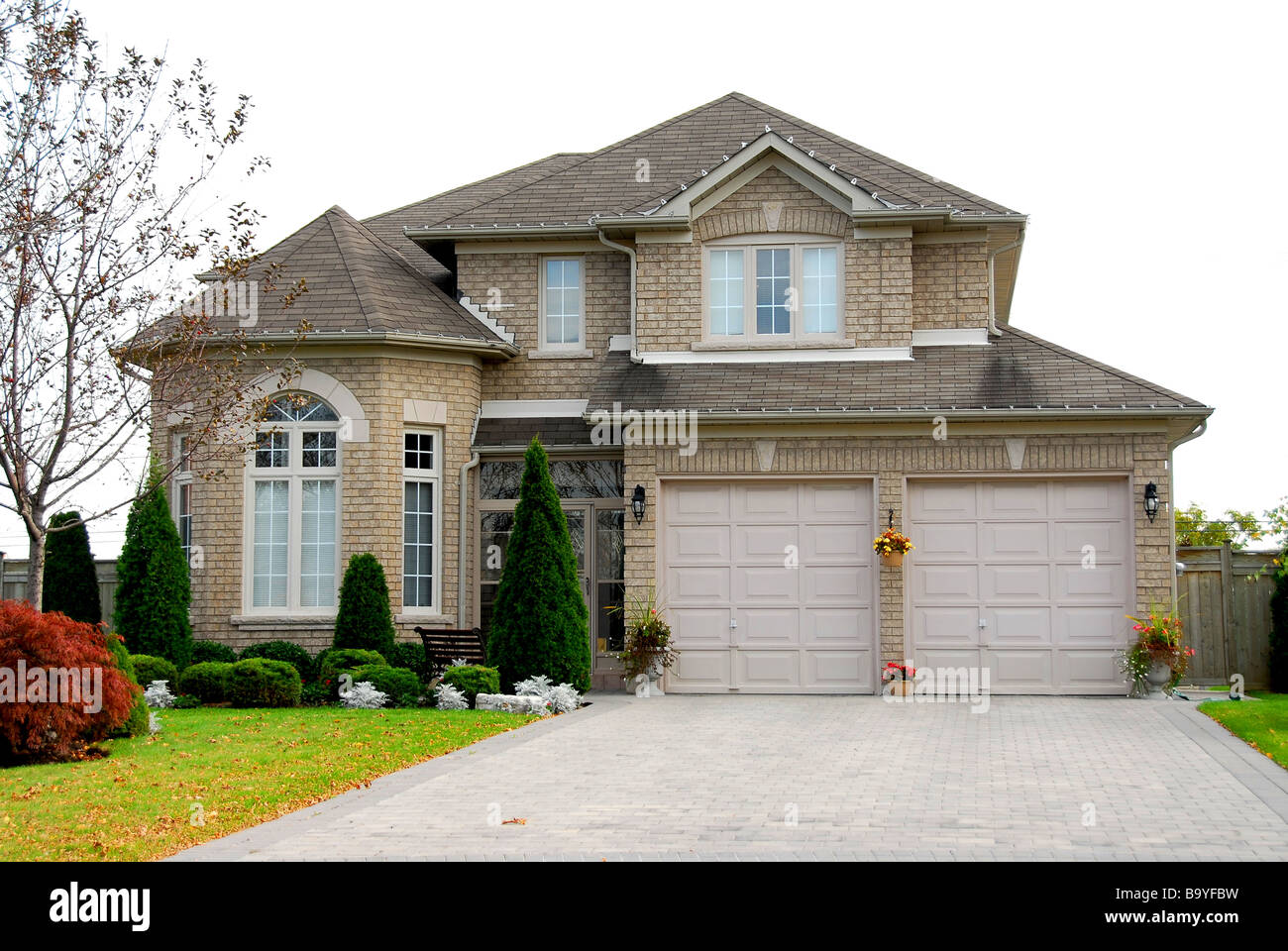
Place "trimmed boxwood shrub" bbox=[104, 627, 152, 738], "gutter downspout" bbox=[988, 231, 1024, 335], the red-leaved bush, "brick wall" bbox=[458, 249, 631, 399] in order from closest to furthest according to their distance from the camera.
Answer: the red-leaved bush, "trimmed boxwood shrub" bbox=[104, 627, 152, 738], "gutter downspout" bbox=[988, 231, 1024, 335], "brick wall" bbox=[458, 249, 631, 399]

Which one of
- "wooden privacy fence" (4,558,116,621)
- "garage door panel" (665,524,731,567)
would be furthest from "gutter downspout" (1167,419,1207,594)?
"wooden privacy fence" (4,558,116,621)

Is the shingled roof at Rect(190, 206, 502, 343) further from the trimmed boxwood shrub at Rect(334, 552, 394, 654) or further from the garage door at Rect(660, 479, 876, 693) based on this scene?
the garage door at Rect(660, 479, 876, 693)

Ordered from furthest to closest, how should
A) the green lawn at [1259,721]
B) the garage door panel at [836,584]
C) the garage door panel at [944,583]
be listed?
1. the garage door panel at [836,584]
2. the garage door panel at [944,583]
3. the green lawn at [1259,721]

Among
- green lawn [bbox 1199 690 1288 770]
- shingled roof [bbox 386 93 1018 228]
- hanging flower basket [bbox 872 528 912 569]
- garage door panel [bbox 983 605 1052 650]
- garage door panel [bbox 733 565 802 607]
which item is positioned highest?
shingled roof [bbox 386 93 1018 228]

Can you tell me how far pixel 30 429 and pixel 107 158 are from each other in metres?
2.64

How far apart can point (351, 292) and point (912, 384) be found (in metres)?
7.27

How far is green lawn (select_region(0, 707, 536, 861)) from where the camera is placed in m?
8.10

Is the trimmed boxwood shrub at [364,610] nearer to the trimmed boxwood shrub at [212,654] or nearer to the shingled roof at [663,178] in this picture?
the trimmed boxwood shrub at [212,654]

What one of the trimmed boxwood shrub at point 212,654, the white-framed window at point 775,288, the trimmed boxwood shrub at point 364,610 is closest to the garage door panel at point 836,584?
the white-framed window at point 775,288

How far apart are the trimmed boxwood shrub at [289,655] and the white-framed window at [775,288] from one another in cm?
651

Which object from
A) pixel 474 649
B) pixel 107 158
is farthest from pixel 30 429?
pixel 474 649

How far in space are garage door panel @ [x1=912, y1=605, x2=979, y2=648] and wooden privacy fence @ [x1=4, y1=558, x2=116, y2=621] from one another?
11.2 meters

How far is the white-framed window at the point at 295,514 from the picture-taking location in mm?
17234

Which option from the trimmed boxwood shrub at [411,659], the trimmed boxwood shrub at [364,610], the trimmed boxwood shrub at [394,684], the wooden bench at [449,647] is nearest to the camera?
the trimmed boxwood shrub at [394,684]
